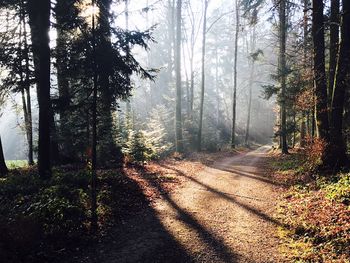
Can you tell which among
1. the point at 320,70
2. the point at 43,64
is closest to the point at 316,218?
Result: the point at 320,70

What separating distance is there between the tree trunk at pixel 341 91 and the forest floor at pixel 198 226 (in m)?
2.51

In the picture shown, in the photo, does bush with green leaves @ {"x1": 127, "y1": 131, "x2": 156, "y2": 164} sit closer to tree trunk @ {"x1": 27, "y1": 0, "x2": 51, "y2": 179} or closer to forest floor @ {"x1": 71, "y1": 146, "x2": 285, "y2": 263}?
forest floor @ {"x1": 71, "y1": 146, "x2": 285, "y2": 263}

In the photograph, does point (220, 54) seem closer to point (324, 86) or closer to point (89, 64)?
point (324, 86)

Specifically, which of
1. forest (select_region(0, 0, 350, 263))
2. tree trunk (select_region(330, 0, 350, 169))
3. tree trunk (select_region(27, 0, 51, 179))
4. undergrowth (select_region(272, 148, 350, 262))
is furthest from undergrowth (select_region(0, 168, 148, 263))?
tree trunk (select_region(330, 0, 350, 169))

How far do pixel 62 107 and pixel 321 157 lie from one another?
9065 millimetres

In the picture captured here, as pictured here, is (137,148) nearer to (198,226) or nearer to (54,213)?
(198,226)

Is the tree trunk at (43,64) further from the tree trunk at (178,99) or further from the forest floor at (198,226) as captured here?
the tree trunk at (178,99)

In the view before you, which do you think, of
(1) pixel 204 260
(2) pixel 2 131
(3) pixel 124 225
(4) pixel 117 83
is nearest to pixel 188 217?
(3) pixel 124 225

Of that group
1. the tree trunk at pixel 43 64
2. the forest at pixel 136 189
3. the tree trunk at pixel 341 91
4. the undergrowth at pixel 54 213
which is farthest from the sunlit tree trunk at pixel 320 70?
the tree trunk at pixel 43 64

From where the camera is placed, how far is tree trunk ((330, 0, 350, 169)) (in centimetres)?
1056

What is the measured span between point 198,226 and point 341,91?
22.7ft

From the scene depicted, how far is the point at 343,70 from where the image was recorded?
35.2 ft

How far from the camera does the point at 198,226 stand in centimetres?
838

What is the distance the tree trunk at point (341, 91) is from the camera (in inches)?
416
